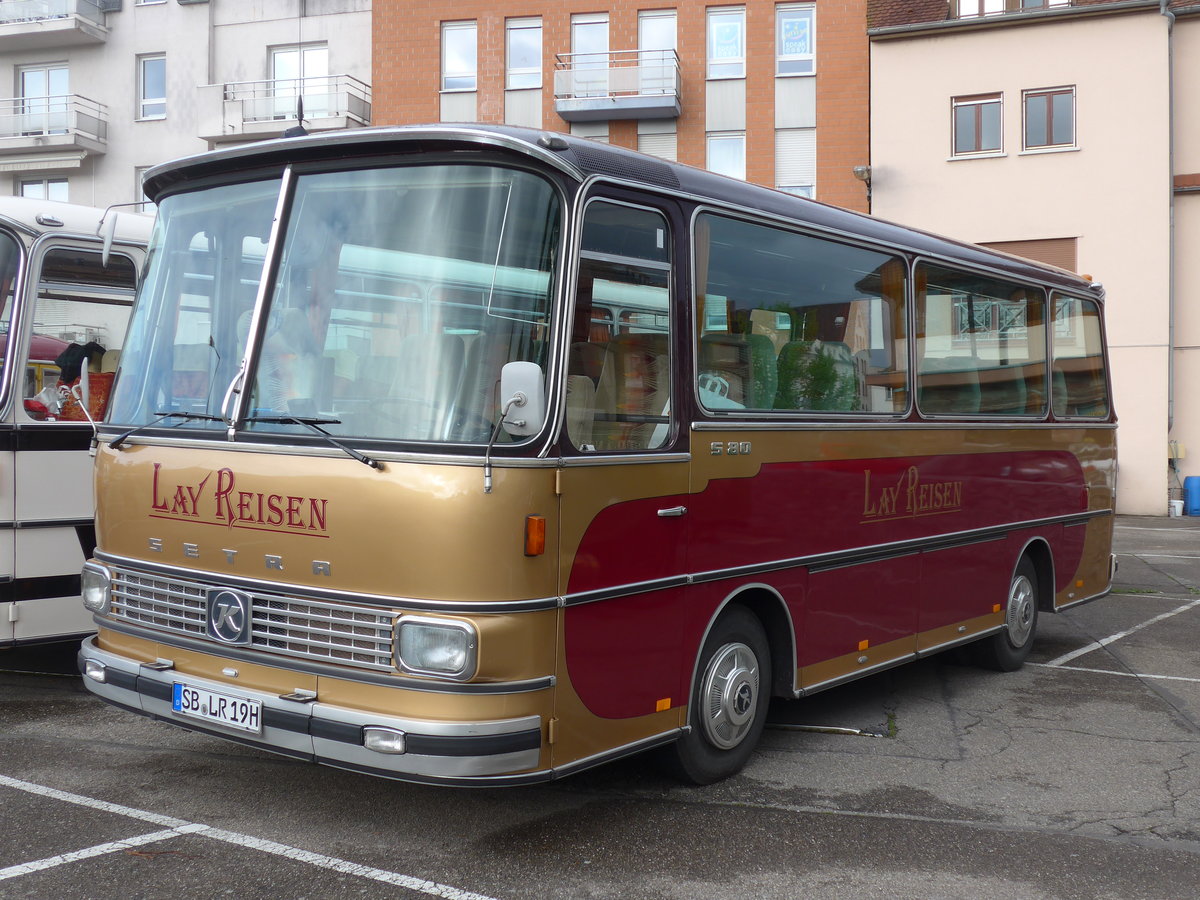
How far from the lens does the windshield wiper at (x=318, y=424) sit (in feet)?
15.0

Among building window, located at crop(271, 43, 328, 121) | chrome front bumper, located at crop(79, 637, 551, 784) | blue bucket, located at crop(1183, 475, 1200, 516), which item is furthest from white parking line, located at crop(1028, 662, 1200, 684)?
building window, located at crop(271, 43, 328, 121)

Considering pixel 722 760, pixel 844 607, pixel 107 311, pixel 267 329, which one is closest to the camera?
pixel 267 329

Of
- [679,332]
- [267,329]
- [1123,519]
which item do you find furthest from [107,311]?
[1123,519]

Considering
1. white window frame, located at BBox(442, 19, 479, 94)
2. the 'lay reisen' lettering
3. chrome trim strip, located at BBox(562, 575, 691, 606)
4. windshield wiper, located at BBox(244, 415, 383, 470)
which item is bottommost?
chrome trim strip, located at BBox(562, 575, 691, 606)

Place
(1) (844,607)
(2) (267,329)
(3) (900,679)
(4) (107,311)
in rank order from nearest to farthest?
(2) (267,329), (1) (844,607), (4) (107,311), (3) (900,679)

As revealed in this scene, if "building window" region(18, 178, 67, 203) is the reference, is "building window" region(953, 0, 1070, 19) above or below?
above

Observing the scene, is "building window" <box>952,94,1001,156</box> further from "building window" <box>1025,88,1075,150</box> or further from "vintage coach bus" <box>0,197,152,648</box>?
"vintage coach bus" <box>0,197,152,648</box>

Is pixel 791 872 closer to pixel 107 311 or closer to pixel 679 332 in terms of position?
pixel 679 332

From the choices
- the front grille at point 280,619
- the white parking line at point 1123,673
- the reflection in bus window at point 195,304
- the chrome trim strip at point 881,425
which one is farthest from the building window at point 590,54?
the front grille at point 280,619

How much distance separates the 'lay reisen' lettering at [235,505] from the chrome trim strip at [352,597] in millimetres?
227

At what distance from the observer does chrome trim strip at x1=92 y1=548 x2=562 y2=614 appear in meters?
4.43

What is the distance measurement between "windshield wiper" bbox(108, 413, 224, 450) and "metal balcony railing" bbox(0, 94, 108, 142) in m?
30.5

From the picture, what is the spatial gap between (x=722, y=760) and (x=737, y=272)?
2347mm

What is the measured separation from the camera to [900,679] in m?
8.67
